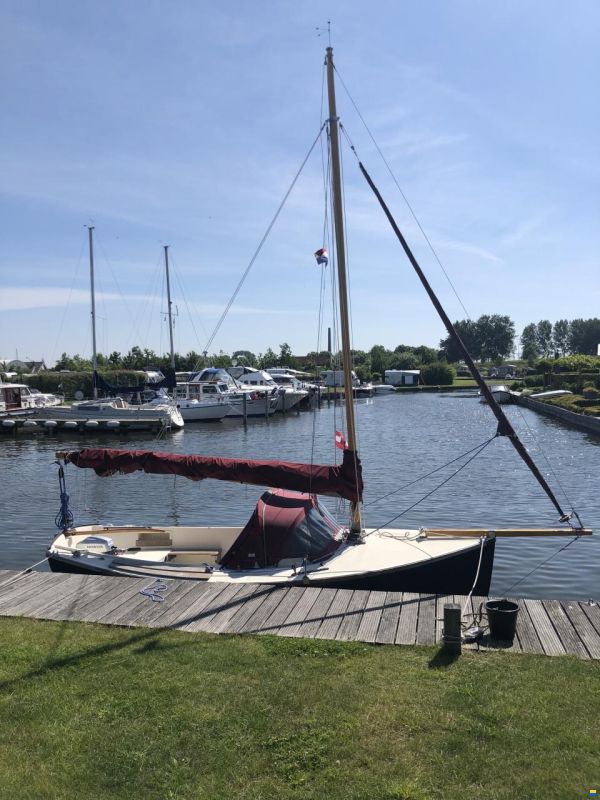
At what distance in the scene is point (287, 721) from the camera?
273 inches

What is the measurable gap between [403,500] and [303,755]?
20.2m

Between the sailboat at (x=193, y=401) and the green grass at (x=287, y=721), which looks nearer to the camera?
the green grass at (x=287, y=721)

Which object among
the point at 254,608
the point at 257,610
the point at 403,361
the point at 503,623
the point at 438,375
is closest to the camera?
the point at 503,623

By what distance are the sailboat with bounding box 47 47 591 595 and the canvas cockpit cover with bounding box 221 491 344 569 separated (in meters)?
0.02

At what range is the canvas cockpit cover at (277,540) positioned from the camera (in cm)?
1298

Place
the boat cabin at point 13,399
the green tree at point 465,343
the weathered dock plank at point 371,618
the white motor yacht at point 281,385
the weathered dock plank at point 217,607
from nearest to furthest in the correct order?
the weathered dock plank at point 371,618 < the weathered dock plank at point 217,607 < the boat cabin at point 13,399 < the white motor yacht at point 281,385 < the green tree at point 465,343

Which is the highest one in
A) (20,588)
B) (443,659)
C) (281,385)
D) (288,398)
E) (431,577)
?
(281,385)

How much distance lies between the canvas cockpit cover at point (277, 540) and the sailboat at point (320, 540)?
0.02m

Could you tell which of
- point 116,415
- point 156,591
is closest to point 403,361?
point 116,415

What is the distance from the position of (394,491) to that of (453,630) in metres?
19.6

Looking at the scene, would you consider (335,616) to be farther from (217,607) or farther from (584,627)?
(584,627)

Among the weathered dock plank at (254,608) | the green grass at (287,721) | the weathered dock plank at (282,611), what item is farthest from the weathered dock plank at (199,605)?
the weathered dock plank at (282,611)

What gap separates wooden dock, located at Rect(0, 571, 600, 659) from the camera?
929 centimetres

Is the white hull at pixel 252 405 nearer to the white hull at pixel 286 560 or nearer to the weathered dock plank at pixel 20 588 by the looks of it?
the white hull at pixel 286 560
